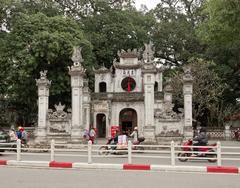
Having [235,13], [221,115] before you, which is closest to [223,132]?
[221,115]

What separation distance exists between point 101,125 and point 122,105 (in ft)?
15.7

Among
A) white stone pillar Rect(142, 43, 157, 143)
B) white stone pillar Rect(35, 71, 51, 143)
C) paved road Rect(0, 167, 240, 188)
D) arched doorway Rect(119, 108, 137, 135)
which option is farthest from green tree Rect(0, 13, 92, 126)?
paved road Rect(0, 167, 240, 188)

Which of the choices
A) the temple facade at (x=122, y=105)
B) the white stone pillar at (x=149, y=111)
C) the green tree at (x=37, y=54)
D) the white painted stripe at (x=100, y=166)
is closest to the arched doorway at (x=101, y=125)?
the temple facade at (x=122, y=105)

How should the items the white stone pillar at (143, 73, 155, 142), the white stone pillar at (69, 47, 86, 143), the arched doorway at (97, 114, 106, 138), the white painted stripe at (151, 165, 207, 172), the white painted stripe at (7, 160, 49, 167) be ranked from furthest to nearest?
the arched doorway at (97, 114, 106, 138) → the white stone pillar at (69, 47, 86, 143) → the white stone pillar at (143, 73, 155, 142) → the white painted stripe at (7, 160, 49, 167) → the white painted stripe at (151, 165, 207, 172)

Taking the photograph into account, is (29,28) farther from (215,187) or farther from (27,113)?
(215,187)

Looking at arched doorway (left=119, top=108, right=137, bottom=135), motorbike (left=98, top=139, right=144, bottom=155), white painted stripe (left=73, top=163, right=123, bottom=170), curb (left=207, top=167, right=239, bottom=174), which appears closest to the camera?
curb (left=207, top=167, right=239, bottom=174)

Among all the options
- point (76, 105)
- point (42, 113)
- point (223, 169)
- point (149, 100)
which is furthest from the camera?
point (42, 113)

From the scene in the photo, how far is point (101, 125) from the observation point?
3834cm

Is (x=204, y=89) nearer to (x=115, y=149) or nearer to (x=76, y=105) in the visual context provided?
(x=76, y=105)

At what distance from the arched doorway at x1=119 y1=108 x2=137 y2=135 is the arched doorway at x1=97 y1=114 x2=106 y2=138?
73.1 inches

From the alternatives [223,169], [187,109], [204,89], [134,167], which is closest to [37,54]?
[187,109]

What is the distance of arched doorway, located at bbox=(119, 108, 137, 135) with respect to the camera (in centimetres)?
3631

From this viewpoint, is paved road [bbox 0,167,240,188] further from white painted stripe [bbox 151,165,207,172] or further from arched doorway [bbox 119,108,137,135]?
arched doorway [bbox 119,108,137,135]

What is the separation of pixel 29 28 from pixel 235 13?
22.9 m
